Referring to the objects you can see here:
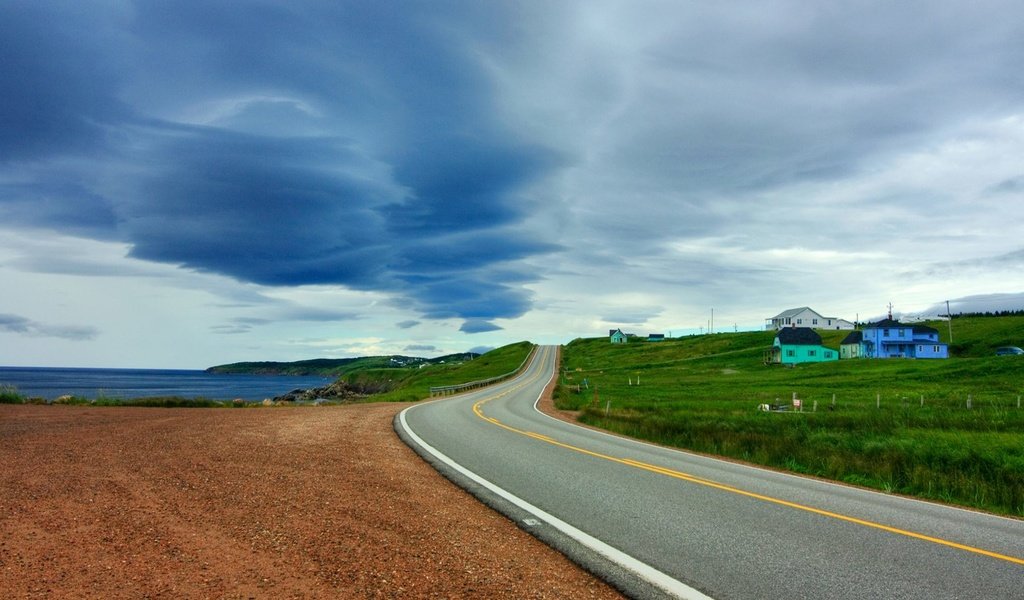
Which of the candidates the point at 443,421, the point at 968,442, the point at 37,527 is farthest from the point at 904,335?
the point at 37,527

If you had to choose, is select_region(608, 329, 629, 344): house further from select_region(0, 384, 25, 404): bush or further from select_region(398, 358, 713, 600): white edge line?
select_region(398, 358, 713, 600): white edge line

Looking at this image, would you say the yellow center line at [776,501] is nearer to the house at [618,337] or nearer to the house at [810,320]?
the house at [810,320]

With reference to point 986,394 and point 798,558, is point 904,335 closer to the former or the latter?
point 986,394

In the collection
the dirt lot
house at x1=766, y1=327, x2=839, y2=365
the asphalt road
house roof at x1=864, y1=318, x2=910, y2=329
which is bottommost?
the asphalt road

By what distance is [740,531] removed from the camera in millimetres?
6344

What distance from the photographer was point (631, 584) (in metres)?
4.81

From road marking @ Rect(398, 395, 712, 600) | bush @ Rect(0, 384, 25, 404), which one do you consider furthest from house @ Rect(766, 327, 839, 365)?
road marking @ Rect(398, 395, 712, 600)

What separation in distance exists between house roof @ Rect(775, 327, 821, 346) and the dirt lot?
8931cm

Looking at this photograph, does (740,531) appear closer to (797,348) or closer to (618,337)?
(797,348)

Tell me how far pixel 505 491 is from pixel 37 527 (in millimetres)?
5638

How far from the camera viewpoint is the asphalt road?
486 cm

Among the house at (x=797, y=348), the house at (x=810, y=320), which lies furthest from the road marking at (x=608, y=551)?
the house at (x=810, y=320)

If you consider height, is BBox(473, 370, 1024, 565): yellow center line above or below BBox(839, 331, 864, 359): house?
below

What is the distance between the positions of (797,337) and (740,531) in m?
92.9
